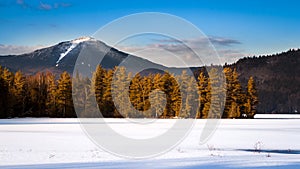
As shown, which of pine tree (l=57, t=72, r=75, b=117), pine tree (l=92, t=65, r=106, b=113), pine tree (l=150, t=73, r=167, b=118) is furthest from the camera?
pine tree (l=57, t=72, r=75, b=117)

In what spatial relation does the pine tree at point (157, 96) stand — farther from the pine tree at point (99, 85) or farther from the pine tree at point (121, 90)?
the pine tree at point (99, 85)

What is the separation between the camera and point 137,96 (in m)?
60.8

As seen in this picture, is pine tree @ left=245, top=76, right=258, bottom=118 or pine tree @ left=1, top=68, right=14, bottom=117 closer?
pine tree @ left=1, top=68, right=14, bottom=117

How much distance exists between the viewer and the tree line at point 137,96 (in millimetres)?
59875

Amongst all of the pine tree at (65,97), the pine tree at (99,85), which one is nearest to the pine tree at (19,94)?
the pine tree at (65,97)

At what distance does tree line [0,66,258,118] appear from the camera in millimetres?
59875

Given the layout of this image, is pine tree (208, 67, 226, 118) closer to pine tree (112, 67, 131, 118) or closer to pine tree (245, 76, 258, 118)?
pine tree (245, 76, 258, 118)

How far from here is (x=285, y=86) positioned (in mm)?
179875

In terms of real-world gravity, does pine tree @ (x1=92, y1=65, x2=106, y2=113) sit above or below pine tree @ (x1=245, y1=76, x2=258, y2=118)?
above

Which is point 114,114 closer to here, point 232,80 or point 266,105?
point 232,80

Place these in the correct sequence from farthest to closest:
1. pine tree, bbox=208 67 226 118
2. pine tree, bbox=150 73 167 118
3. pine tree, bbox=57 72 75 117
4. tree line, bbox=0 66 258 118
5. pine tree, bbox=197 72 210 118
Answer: pine tree, bbox=57 72 75 117, pine tree, bbox=150 73 167 118, pine tree, bbox=197 72 210 118, tree line, bbox=0 66 258 118, pine tree, bbox=208 67 226 118

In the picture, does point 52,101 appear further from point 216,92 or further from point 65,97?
point 216,92

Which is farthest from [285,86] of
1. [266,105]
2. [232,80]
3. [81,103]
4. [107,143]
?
[107,143]

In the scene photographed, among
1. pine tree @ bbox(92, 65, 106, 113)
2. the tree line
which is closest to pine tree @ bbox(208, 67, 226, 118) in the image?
the tree line
